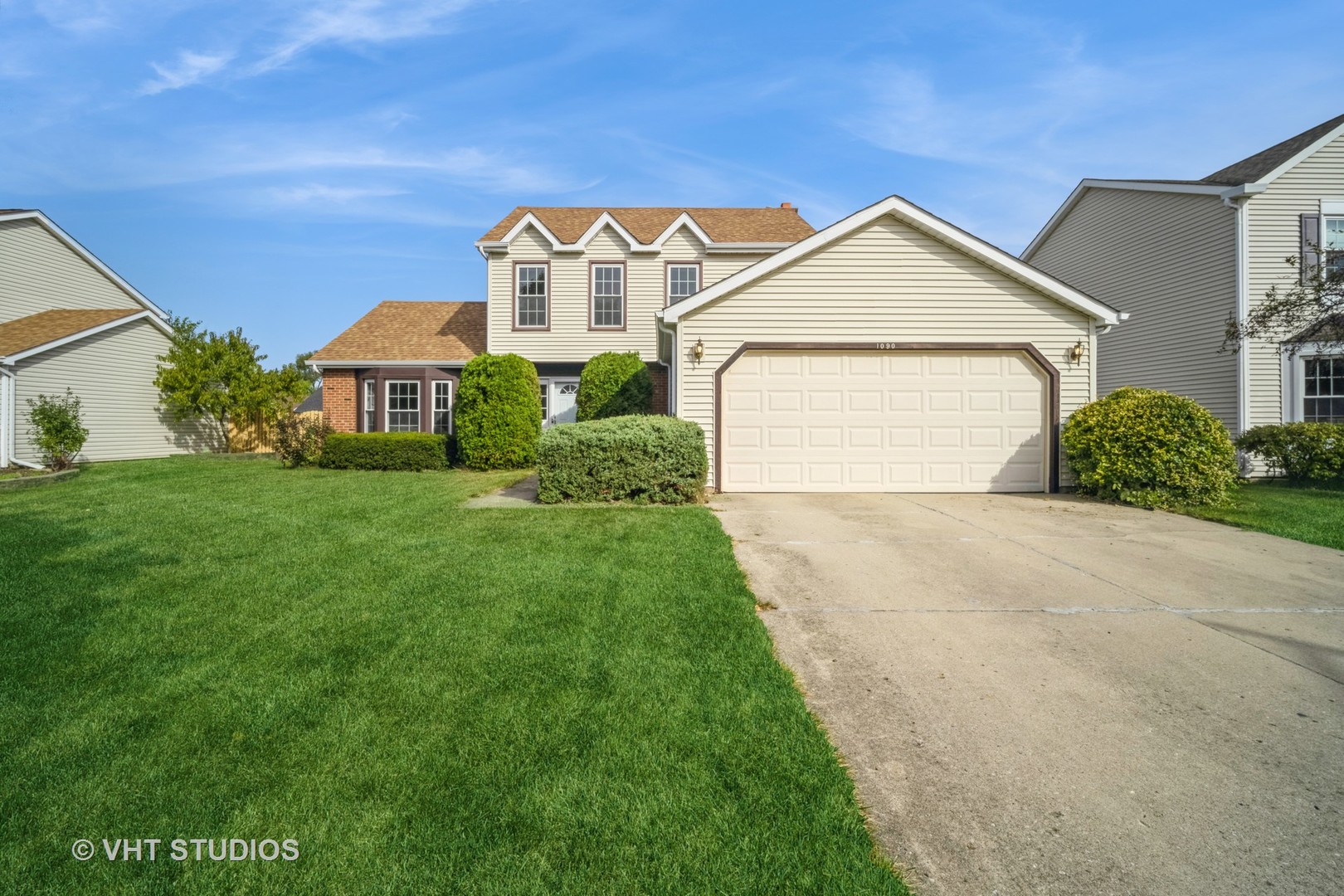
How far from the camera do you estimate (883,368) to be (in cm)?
1136

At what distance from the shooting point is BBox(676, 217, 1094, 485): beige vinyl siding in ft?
36.9

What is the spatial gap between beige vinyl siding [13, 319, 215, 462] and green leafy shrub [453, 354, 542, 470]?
11.4 m

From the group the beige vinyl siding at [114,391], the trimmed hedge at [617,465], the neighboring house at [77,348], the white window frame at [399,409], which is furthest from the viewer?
the white window frame at [399,409]

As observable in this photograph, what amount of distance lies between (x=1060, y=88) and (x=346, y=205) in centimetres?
1945

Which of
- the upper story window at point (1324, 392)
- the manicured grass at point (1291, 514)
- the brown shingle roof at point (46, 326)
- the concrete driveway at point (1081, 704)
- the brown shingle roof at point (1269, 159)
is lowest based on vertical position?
the concrete driveway at point (1081, 704)

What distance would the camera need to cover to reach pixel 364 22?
10.6 meters

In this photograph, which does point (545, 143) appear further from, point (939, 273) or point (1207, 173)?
point (1207, 173)

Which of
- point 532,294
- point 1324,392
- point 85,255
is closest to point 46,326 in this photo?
point 85,255

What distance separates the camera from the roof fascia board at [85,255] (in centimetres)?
1945

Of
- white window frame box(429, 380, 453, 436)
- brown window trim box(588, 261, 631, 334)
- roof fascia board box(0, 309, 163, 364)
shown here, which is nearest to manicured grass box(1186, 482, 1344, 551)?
brown window trim box(588, 261, 631, 334)

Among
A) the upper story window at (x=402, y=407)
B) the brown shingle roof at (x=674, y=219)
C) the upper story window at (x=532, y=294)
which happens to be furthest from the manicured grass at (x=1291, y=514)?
the upper story window at (x=402, y=407)

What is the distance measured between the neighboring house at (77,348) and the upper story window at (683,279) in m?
16.2

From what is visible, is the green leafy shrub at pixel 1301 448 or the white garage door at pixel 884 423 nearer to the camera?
the white garage door at pixel 884 423

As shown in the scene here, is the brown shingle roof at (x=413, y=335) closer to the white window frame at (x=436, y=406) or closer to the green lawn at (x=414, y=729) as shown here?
the white window frame at (x=436, y=406)
